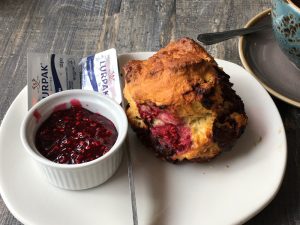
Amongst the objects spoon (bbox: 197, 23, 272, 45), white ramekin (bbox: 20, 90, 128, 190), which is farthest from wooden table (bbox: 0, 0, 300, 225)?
white ramekin (bbox: 20, 90, 128, 190)

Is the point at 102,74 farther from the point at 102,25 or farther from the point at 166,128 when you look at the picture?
the point at 102,25

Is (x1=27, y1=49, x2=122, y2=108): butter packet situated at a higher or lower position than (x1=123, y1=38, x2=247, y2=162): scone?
lower

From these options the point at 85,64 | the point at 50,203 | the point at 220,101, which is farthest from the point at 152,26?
the point at 50,203

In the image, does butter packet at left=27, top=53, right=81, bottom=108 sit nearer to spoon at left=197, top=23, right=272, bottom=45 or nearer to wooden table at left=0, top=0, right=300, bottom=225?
wooden table at left=0, top=0, right=300, bottom=225

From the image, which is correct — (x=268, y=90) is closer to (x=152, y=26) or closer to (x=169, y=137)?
(x=169, y=137)

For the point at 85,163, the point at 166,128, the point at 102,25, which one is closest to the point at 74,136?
Answer: the point at 85,163

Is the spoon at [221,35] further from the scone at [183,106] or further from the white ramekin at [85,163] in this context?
the white ramekin at [85,163]

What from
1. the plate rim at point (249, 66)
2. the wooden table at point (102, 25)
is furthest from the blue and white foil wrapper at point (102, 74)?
the plate rim at point (249, 66)
